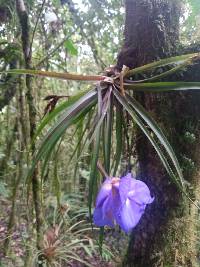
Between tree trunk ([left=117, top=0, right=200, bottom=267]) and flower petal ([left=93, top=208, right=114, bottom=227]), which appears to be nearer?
flower petal ([left=93, top=208, right=114, bottom=227])

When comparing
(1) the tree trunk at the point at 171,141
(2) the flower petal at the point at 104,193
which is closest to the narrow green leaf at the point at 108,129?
(2) the flower petal at the point at 104,193

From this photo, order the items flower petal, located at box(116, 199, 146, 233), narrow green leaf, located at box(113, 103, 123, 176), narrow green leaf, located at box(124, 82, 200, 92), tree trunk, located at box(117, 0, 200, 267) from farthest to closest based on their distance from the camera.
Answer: tree trunk, located at box(117, 0, 200, 267), narrow green leaf, located at box(113, 103, 123, 176), narrow green leaf, located at box(124, 82, 200, 92), flower petal, located at box(116, 199, 146, 233)

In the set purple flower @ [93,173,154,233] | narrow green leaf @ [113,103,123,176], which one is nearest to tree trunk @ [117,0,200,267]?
narrow green leaf @ [113,103,123,176]

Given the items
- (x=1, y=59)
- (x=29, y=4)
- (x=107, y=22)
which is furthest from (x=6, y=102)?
(x=107, y=22)

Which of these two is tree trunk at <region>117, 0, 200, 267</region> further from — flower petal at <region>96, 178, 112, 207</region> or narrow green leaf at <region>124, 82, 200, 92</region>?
flower petal at <region>96, 178, 112, 207</region>

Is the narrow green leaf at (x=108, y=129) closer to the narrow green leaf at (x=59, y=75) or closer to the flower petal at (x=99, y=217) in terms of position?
the narrow green leaf at (x=59, y=75)

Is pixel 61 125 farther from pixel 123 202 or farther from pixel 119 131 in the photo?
pixel 123 202
